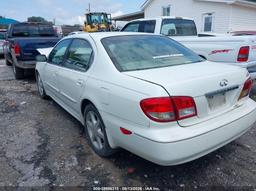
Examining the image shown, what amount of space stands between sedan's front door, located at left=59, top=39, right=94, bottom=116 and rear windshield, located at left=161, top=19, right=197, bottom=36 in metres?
3.84

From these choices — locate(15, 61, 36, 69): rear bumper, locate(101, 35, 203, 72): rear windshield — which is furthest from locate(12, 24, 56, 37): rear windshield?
locate(101, 35, 203, 72): rear windshield

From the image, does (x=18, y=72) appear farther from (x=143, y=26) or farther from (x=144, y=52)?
(x=144, y=52)

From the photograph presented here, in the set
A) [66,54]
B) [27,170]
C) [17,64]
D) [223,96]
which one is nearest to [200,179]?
[223,96]

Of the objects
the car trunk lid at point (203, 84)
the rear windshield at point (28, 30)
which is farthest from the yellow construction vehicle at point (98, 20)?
the car trunk lid at point (203, 84)

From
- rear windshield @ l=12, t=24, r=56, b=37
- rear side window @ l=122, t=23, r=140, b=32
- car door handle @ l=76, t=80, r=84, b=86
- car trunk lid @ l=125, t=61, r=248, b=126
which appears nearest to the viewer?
car trunk lid @ l=125, t=61, r=248, b=126

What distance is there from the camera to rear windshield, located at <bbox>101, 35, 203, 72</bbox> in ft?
9.27

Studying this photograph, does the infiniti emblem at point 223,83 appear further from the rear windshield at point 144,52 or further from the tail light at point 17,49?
the tail light at point 17,49

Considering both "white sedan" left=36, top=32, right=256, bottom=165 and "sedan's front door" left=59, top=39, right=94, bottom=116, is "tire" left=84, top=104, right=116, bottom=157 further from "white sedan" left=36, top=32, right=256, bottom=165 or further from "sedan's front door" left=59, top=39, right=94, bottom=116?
"sedan's front door" left=59, top=39, right=94, bottom=116

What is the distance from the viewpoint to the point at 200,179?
266 centimetres

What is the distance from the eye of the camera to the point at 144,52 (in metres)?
3.09

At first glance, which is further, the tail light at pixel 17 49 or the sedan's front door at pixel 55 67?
the tail light at pixel 17 49

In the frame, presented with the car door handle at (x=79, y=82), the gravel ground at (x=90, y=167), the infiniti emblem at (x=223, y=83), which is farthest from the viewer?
the car door handle at (x=79, y=82)

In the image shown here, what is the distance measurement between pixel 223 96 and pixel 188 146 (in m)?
0.76

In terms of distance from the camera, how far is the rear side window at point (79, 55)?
3.20m
